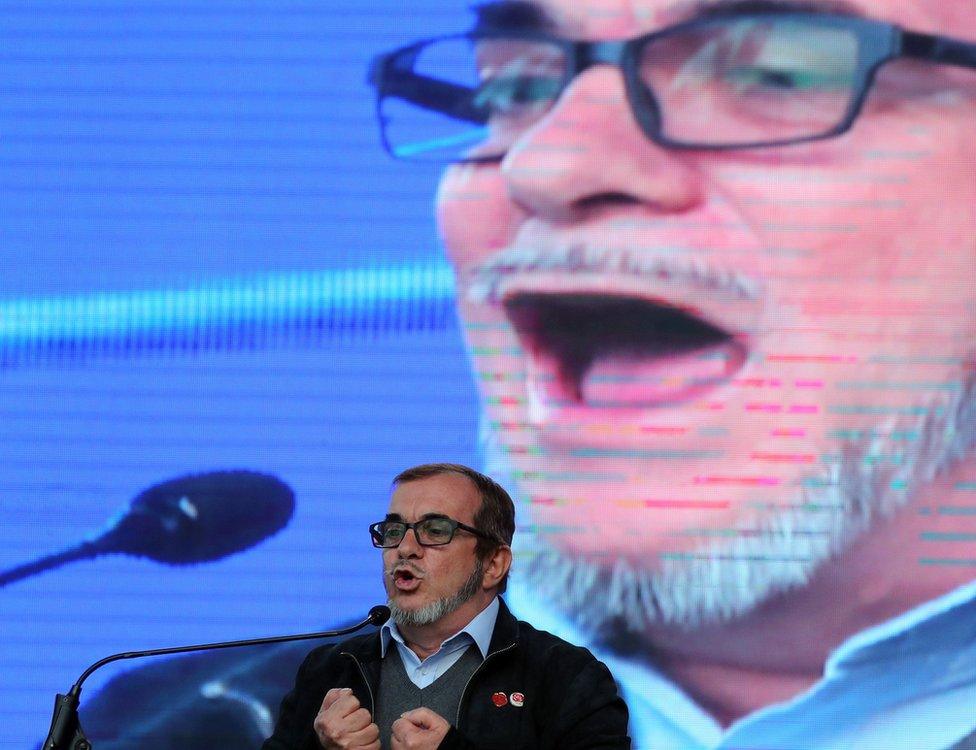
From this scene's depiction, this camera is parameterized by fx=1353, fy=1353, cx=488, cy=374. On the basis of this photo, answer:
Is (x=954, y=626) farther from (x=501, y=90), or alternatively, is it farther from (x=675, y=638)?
(x=501, y=90)

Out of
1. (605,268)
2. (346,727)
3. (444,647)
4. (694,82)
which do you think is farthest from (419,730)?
(694,82)

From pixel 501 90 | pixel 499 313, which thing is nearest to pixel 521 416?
pixel 499 313

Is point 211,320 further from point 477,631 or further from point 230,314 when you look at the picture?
point 477,631

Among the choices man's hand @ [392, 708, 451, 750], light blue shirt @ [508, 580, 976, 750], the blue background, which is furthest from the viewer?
the blue background

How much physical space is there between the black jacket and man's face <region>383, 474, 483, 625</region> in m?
0.10

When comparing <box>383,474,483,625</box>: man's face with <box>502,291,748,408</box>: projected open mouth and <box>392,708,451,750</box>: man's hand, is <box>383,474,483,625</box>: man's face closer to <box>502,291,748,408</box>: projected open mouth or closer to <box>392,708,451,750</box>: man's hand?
<box>392,708,451,750</box>: man's hand

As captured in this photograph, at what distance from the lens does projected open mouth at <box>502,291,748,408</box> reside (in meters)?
2.66

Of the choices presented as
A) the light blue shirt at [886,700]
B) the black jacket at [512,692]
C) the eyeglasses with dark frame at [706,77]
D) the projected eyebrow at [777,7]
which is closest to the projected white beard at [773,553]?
the light blue shirt at [886,700]

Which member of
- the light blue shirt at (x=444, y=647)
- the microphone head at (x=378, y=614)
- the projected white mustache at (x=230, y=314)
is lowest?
the light blue shirt at (x=444, y=647)

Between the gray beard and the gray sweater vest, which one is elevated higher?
the gray beard

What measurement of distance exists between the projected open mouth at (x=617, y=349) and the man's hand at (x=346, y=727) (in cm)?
94

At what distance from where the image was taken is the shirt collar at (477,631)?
6.76 ft

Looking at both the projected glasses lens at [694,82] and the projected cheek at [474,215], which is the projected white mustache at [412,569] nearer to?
the projected cheek at [474,215]

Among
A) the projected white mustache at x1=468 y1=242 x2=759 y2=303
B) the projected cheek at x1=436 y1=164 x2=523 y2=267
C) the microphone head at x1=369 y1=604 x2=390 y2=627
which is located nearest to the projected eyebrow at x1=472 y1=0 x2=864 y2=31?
the projected cheek at x1=436 y1=164 x2=523 y2=267
